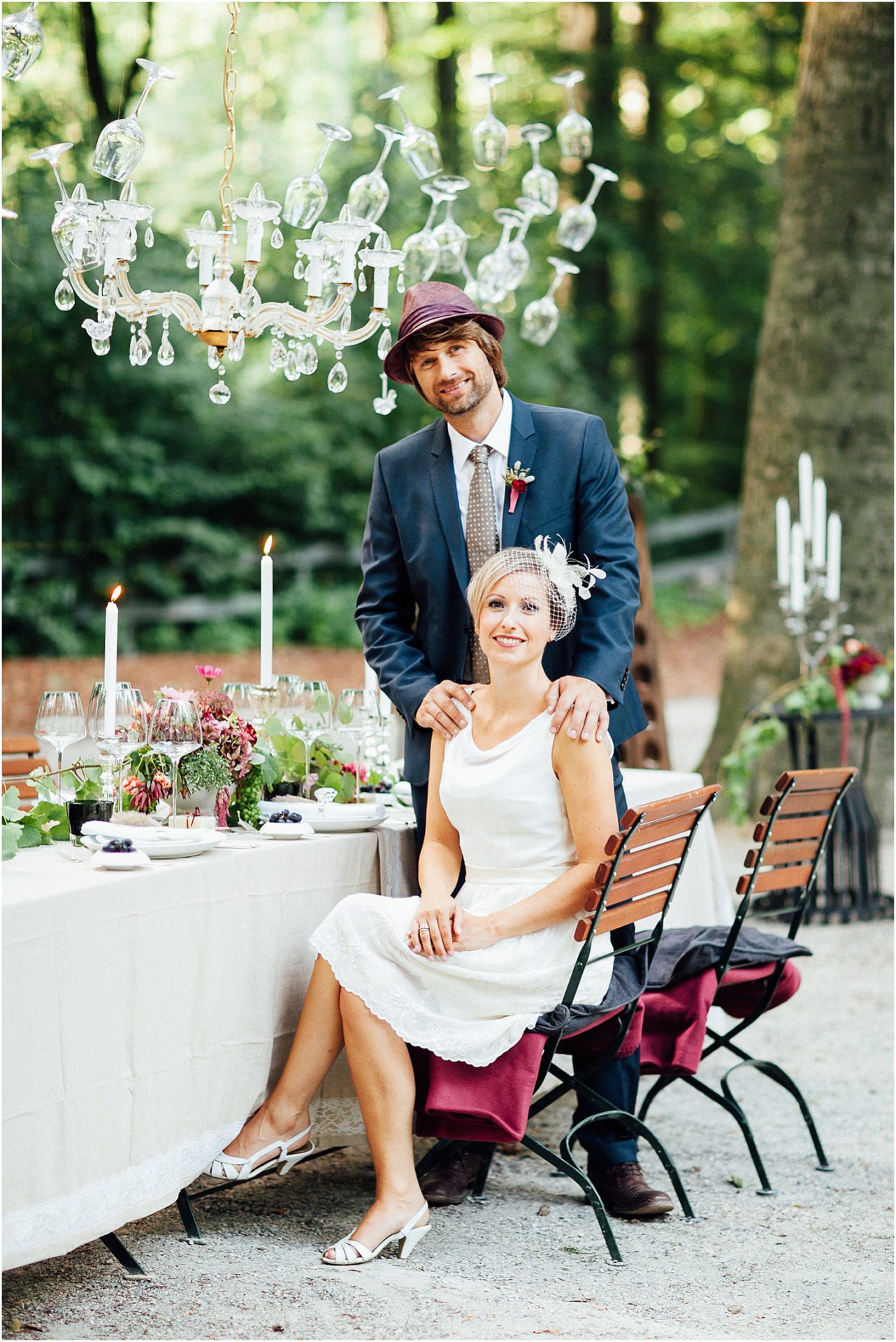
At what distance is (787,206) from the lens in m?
8.59

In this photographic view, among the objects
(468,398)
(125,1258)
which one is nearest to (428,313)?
(468,398)

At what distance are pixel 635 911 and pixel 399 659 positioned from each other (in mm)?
857

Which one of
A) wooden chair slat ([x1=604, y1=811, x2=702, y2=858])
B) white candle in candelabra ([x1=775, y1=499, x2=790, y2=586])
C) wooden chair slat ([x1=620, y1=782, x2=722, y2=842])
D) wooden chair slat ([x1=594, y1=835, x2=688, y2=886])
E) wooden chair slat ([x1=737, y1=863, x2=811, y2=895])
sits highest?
white candle in candelabra ([x1=775, y1=499, x2=790, y2=586])

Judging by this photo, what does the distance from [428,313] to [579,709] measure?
3.33 feet

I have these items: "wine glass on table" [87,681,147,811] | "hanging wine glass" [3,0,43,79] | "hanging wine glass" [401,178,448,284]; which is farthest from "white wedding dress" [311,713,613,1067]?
"hanging wine glass" [401,178,448,284]

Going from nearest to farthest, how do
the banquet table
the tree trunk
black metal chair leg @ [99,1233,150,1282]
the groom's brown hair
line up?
the banquet table, black metal chair leg @ [99,1233,150,1282], the groom's brown hair, the tree trunk

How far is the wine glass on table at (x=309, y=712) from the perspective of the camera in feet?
12.1

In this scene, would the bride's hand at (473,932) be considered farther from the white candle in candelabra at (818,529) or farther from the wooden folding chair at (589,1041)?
the white candle in candelabra at (818,529)

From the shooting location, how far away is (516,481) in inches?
141

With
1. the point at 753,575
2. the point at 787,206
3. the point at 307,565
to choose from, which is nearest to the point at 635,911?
the point at 753,575

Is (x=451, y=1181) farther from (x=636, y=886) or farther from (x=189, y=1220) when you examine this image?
(x=636, y=886)

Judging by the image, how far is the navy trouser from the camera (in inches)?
141

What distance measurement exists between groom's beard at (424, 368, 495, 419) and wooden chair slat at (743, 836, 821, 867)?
4.29 ft

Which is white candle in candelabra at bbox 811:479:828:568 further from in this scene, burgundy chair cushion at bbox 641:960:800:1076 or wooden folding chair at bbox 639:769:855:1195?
burgundy chair cushion at bbox 641:960:800:1076
